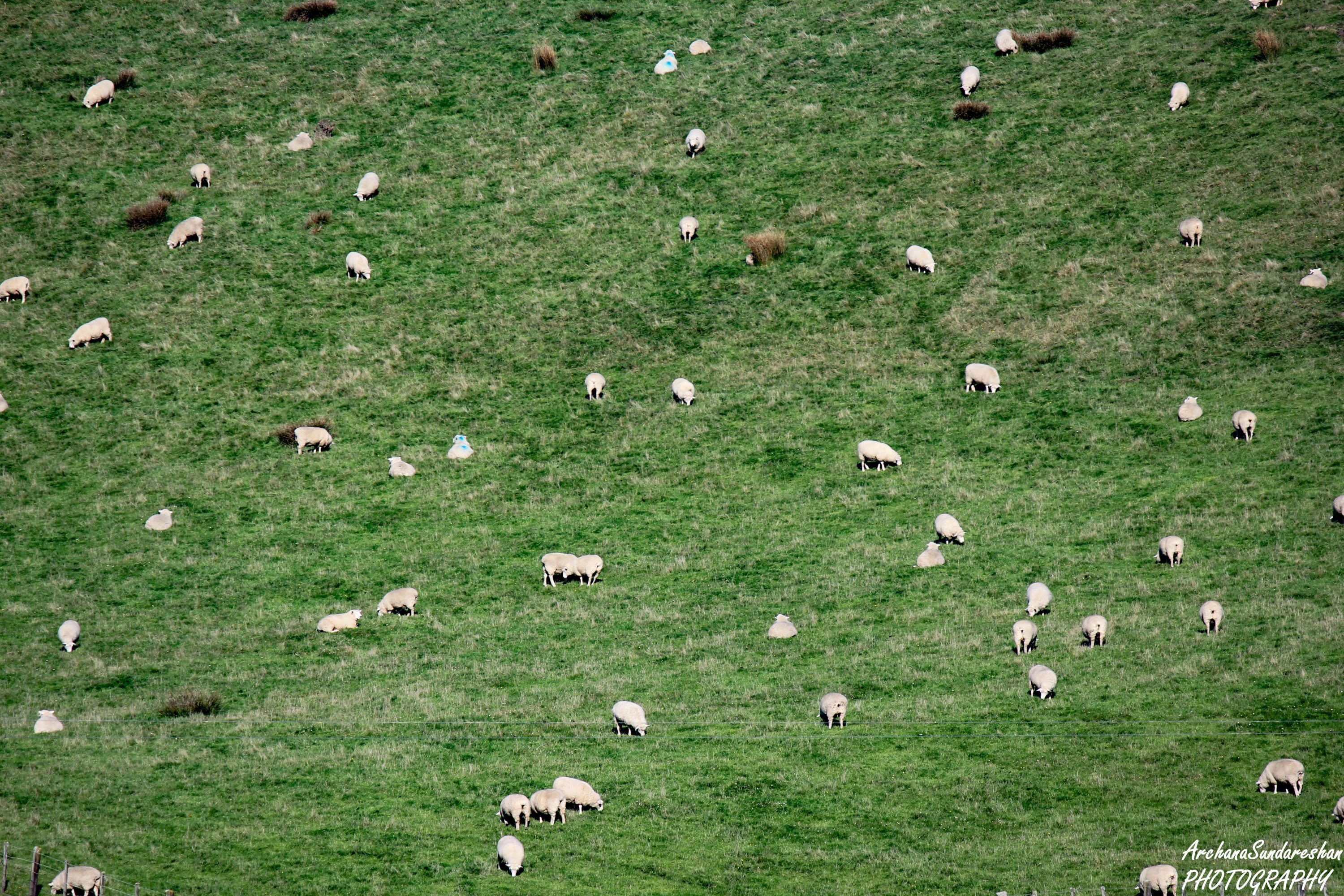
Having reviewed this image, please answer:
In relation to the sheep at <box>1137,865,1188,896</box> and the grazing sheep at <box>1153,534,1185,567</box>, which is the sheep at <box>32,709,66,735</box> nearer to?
the sheep at <box>1137,865,1188,896</box>

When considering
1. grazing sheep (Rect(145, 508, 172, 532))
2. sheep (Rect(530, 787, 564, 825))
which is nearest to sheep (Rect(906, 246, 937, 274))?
grazing sheep (Rect(145, 508, 172, 532))

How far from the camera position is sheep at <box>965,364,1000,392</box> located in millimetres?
37812

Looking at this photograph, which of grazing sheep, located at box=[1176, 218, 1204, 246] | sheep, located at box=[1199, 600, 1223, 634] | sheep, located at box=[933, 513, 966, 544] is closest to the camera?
sheep, located at box=[1199, 600, 1223, 634]

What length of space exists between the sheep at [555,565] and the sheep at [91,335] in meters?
20.4

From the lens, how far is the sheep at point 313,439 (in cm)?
3816

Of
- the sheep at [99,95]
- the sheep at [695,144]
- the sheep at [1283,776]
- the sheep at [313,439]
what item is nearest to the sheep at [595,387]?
the sheep at [313,439]

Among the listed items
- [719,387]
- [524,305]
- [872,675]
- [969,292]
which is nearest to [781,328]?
[719,387]

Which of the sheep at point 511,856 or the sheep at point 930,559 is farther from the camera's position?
the sheep at point 930,559

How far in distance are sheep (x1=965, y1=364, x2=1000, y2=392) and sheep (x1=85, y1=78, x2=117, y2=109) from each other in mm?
40351

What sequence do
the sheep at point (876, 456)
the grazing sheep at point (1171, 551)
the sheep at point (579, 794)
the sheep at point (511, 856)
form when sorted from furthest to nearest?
the sheep at point (876, 456)
the grazing sheep at point (1171, 551)
the sheep at point (579, 794)
the sheep at point (511, 856)

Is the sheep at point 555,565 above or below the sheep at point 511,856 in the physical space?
below

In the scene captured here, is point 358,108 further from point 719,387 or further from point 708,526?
point 708,526

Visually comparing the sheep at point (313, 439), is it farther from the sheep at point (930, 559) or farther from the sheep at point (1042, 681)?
the sheep at point (1042, 681)

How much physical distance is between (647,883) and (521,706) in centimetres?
702
